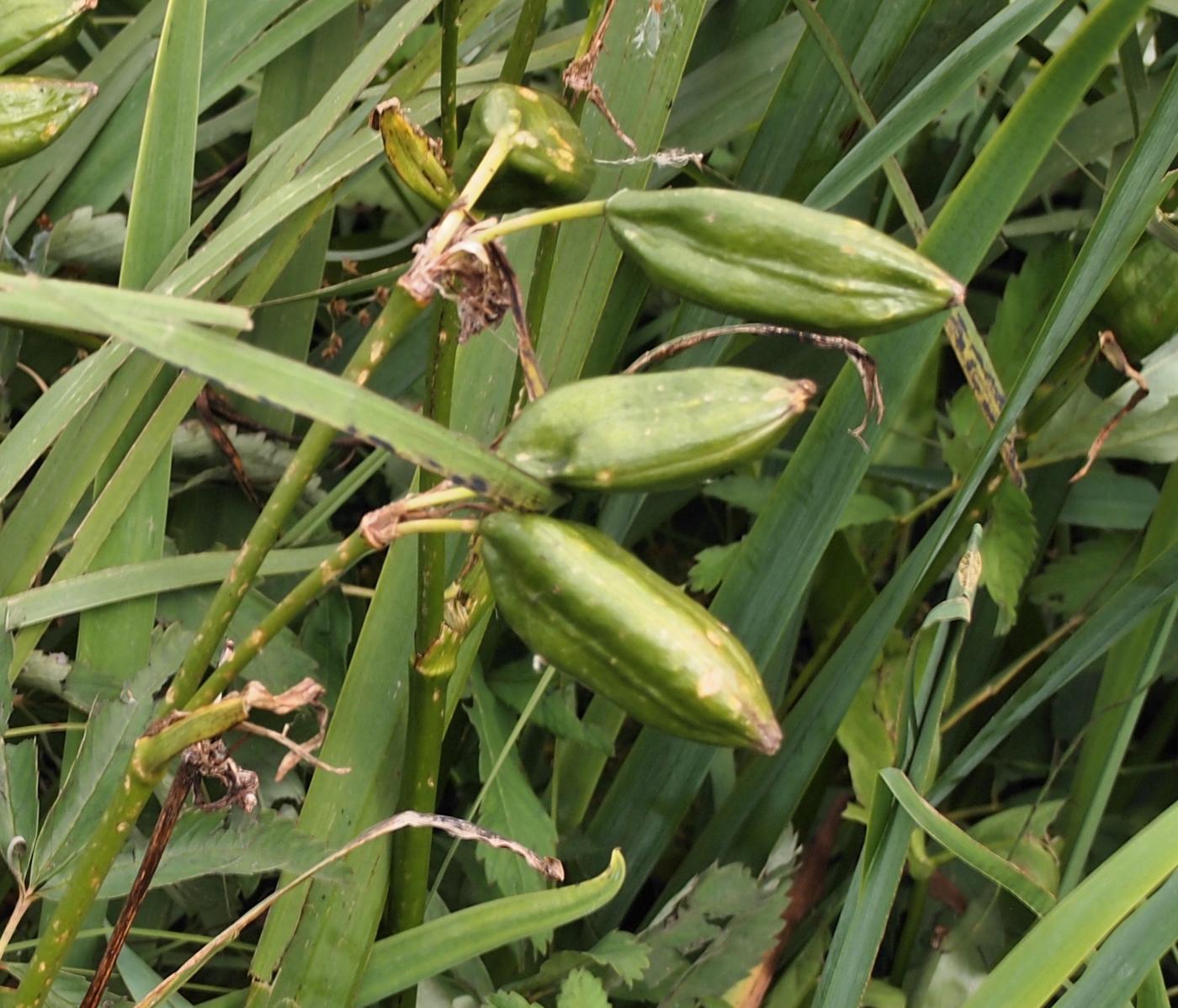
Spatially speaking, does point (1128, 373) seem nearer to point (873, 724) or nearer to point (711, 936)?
point (873, 724)

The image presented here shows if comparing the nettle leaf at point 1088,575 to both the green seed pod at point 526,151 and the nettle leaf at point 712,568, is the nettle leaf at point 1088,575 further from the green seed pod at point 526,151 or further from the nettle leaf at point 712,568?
the green seed pod at point 526,151

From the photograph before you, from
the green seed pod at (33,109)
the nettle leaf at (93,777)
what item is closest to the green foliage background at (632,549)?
the nettle leaf at (93,777)

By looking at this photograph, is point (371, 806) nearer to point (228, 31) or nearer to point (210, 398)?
point (210, 398)

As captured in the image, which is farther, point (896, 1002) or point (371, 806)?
point (896, 1002)

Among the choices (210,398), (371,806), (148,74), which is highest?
(148,74)

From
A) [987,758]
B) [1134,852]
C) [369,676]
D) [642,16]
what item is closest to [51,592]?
[369,676]

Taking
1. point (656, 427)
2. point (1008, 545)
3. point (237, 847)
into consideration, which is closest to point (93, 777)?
point (237, 847)
